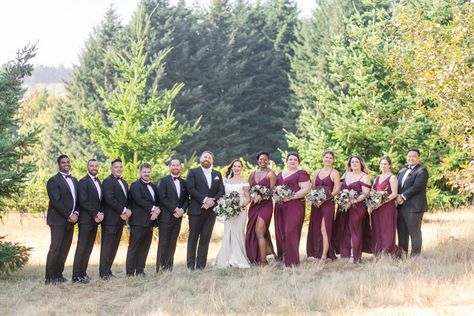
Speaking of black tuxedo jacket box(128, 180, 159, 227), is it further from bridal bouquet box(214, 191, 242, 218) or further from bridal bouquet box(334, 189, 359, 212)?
bridal bouquet box(334, 189, 359, 212)

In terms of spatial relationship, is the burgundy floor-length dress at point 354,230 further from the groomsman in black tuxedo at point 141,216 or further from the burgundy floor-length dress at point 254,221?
the groomsman in black tuxedo at point 141,216

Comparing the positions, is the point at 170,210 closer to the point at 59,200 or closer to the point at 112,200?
the point at 112,200

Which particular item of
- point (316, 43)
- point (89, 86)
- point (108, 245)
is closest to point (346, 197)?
point (108, 245)

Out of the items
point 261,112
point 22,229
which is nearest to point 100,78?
point 261,112

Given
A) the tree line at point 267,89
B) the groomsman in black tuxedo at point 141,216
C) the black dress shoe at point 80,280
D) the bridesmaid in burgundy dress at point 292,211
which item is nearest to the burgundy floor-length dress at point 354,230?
the bridesmaid in burgundy dress at point 292,211

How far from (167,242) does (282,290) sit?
3120 millimetres

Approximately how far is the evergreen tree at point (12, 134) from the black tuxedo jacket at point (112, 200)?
4.95 feet

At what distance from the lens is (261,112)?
45219mm

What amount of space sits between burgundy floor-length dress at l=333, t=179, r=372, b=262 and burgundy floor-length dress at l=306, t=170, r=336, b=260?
0.62 feet

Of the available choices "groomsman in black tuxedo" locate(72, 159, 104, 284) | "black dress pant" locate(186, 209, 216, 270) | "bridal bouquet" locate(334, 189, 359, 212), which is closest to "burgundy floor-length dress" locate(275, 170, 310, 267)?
"bridal bouquet" locate(334, 189, 359, 212)

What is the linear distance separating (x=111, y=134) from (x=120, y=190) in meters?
5.99

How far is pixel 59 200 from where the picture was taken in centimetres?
1078

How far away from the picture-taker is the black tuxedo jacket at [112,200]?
1111cm

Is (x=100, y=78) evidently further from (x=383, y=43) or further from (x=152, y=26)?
(x=383, y=43)
